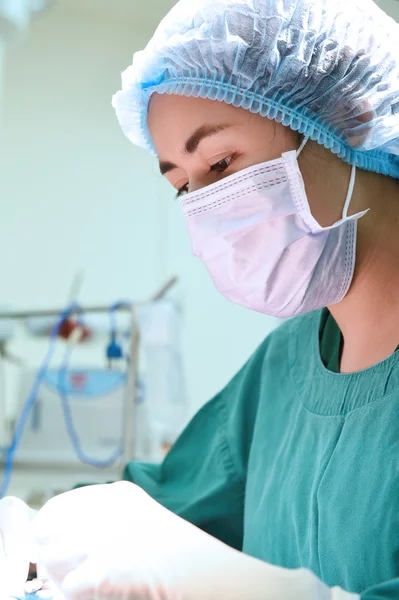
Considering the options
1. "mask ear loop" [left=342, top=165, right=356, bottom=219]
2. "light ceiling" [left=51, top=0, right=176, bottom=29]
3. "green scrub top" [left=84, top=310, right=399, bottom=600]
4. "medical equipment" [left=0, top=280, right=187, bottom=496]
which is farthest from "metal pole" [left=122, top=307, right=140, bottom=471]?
"light ceiling" [left=51, top=0, right=176, bottom=29]

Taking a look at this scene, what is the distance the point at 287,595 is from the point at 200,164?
691 mm

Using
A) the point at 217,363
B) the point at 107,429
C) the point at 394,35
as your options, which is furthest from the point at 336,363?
the point at 217,363

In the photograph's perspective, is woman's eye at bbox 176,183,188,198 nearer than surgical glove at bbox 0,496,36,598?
No

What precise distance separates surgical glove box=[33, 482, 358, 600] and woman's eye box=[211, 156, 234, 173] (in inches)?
22.0

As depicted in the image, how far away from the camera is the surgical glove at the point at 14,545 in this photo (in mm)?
953

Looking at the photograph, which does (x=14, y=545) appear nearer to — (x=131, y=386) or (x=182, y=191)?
(x=182, y=191)

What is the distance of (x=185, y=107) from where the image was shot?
113 cm

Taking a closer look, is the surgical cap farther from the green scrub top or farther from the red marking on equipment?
the red marking on equipment

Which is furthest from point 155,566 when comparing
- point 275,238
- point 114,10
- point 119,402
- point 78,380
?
point 114,10

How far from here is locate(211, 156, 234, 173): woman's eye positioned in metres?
1.13

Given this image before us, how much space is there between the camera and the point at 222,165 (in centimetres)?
114

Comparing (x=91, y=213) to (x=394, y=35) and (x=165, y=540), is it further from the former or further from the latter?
(x=165, y=540)

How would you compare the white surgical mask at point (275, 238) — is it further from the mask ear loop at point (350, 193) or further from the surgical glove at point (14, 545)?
the surgical glove at point (14, 545)

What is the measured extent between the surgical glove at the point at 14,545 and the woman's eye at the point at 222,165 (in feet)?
1.97
